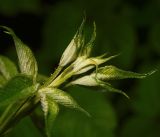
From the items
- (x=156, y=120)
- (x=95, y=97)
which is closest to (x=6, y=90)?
(x=95, y=97)

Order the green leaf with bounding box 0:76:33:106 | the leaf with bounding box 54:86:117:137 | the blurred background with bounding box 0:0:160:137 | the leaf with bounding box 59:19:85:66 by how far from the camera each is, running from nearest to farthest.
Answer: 1. the green leaf with bounding box 0:76:33:106
2. the leaf with bounding box 59:19:85:66
3. the leaf with bounding box 54:86:117:137
4. the blurred background with bounding box 0:0:160:137

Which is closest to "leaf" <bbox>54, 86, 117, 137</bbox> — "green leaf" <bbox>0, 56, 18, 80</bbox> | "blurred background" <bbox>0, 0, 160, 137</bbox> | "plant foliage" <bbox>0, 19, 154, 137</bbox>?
"blurred background" <bbox>0, 0, 160, 137</bbox>

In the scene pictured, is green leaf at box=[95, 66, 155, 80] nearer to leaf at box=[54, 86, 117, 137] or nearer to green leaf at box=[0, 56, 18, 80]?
Answer: green leaf at box=[0, 56, 18, 80]

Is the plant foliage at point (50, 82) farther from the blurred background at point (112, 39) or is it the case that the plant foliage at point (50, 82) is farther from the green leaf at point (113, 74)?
the blurred background at point (112, 39)

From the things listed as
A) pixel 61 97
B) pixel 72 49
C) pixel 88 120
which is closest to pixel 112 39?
pixel 88 120

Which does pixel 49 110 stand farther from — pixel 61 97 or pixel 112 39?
pixel 112 39

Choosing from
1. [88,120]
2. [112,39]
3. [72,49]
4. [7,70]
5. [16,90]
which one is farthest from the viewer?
[112,39]

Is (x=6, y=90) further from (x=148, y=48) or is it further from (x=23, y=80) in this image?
(x=148, y=48)

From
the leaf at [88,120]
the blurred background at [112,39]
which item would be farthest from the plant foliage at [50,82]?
the blurred background at [112,39]
